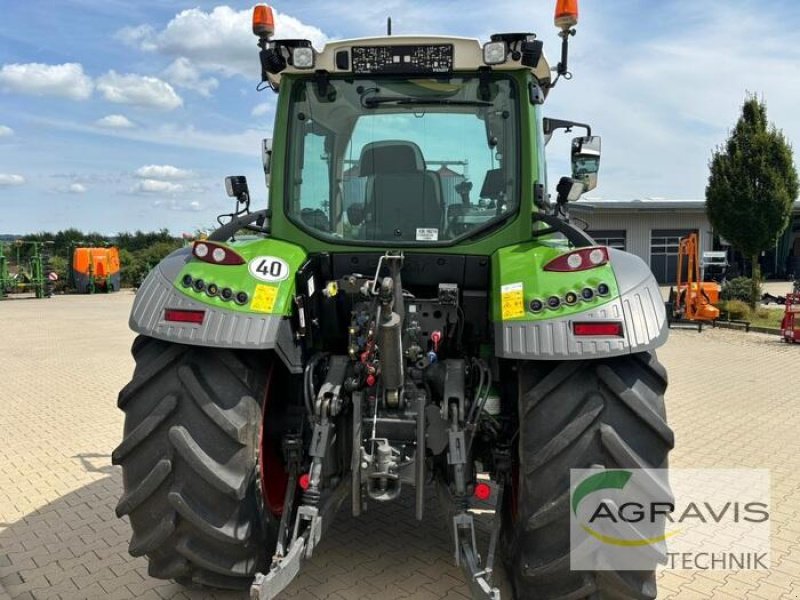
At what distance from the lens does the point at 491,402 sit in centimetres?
331

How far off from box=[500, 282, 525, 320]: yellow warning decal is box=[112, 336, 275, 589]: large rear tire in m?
1.19

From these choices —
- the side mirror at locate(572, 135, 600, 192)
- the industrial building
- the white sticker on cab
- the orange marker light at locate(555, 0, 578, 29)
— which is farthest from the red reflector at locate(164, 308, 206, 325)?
the industrial building

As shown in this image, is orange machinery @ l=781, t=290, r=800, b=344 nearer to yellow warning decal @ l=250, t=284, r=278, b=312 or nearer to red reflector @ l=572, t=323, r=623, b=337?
red reflector @ l=572, t=323, r=623, b=337

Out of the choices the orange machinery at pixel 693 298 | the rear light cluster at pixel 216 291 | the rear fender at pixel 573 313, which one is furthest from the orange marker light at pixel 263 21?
the orange machinery at pixel 693 298

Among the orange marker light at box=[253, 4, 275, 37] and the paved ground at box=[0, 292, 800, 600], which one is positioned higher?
the orange marker light at box=[253, 4, 275, 37]

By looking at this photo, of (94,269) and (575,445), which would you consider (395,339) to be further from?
(94,269)

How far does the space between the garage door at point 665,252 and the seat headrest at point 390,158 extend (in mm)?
30625

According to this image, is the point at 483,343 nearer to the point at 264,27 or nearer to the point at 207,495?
the point at 207,495

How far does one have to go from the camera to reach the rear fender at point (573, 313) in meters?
2.71

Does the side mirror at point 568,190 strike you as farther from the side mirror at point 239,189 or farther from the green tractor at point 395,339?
the side mirror at point 239,189

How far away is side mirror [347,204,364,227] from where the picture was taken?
3.57m

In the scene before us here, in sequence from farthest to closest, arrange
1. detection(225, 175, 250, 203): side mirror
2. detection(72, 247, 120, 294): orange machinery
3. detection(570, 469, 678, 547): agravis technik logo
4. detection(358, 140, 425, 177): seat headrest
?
detection(72, 247, 120, 294): orange machinery < detection(225, 175, 250, 203): side mirror < detection(358, 140, 425, 177): seat headrest < detection(570, 469, 678, 547): agravis technik logo

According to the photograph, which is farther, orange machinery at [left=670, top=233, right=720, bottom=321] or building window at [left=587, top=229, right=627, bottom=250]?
building window at [left=587, top=229, right=627, bottom=250]

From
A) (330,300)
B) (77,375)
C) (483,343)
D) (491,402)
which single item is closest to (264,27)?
(330,300)
